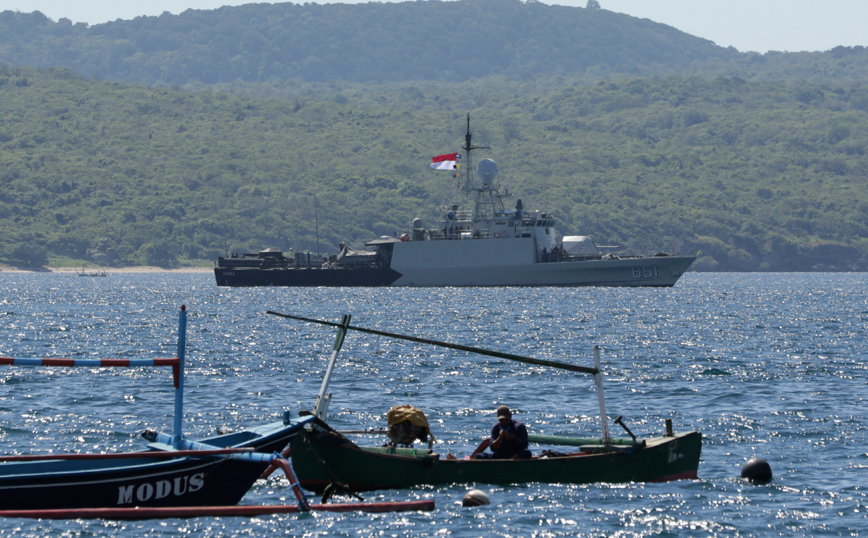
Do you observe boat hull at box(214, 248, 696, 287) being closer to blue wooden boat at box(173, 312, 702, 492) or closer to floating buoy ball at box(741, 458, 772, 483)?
floating buoy ball at box(741, 458, 772, 483)

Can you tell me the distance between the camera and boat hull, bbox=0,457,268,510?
14008mm

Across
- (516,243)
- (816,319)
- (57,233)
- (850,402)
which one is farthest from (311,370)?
(57,233)

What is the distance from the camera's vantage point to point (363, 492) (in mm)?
16266

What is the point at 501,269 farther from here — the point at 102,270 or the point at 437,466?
the point at 102,270

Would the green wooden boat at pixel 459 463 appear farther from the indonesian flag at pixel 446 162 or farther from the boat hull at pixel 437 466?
the indonesian flag at pixel 446 162

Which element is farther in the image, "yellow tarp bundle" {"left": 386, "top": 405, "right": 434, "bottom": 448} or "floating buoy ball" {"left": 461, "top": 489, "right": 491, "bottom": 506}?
"yellow tarp bundle" {"left": 386, "top": 405, "right": 434, "bottom": 448}

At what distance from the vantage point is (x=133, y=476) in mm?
14227

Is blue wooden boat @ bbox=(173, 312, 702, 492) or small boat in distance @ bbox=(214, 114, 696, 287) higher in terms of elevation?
small boat in distance @ bbox=(214, 114, 696, 287)

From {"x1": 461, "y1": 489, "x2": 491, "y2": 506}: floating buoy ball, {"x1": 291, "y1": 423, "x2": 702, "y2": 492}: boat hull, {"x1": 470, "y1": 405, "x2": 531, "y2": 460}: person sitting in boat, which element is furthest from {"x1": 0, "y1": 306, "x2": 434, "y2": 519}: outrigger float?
{"x1": 470, "y1": 405, "x2": 531, "y2": 460}: person sitting in boat

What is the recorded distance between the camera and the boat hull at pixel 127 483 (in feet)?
46.0

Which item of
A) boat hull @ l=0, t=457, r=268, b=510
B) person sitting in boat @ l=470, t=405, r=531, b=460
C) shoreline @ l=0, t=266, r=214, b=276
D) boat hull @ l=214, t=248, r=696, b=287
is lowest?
shoreline @ l=0, t=266, r=214, b=276

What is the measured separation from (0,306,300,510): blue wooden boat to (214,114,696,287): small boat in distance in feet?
239

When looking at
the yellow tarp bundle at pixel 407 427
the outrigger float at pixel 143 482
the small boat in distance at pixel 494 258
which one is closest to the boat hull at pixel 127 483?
the outrigger float at pixel 143 482

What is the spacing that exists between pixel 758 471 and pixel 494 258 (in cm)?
7709
